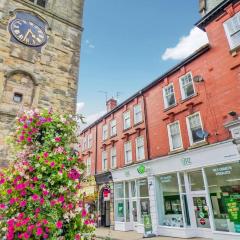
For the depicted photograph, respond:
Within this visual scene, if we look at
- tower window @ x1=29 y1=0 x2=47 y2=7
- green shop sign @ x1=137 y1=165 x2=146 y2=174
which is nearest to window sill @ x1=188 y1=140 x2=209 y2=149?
green shop sign @ x1=137 y1=165 x2=146 y2=174

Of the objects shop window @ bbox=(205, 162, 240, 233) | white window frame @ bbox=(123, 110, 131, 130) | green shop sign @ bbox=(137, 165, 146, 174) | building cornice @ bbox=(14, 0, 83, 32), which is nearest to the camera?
shop window @ bbox=(205, 162, 240, 233)

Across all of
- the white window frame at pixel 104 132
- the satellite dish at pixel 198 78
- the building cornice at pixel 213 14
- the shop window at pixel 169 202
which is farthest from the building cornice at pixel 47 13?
the shop window at pixel 169 202

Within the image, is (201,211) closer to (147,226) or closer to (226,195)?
(226,195)

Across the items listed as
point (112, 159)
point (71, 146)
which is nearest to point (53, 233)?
point (71, 146)

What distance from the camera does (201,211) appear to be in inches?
463

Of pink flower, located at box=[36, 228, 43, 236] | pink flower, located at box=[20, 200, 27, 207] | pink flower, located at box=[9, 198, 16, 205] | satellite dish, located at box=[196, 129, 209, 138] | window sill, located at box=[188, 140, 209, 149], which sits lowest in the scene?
pink flower, located at box=[36, 228, 43, 236]

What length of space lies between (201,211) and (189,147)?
11.4 ft

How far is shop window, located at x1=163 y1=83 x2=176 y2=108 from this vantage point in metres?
14.8

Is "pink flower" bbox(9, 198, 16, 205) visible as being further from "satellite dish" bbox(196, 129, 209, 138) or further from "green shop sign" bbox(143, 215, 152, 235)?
"green shop sign" bbox(143, 215, 152, 235)

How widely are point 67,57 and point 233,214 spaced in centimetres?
1297

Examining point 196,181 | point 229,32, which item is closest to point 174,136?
point 196,181

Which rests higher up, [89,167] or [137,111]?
[137,111]

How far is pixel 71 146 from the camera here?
5.84m

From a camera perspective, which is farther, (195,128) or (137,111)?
(137,111)
